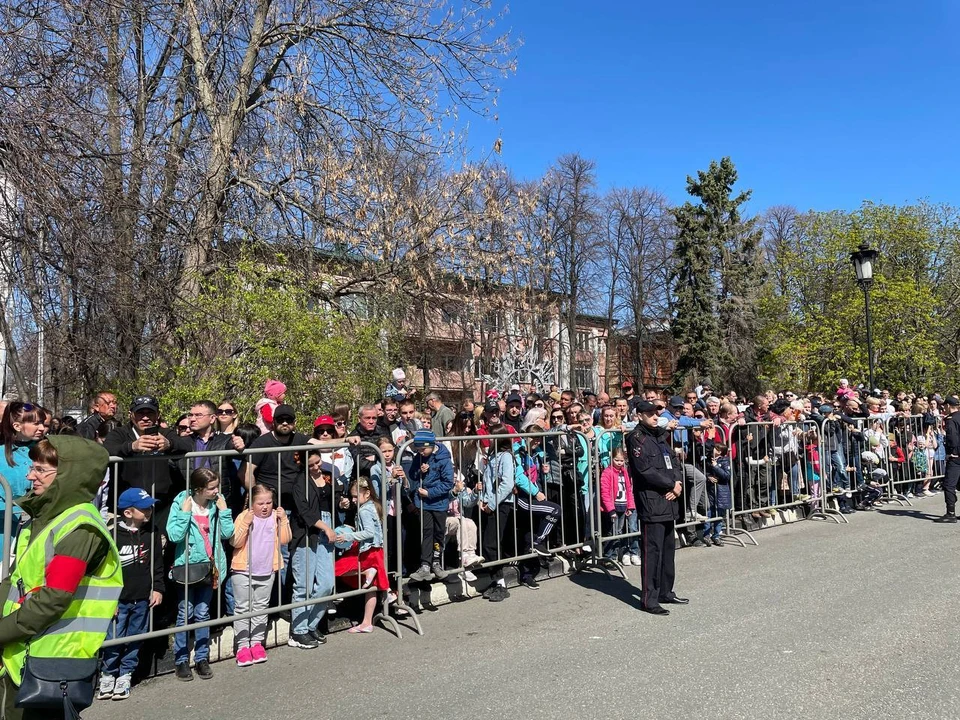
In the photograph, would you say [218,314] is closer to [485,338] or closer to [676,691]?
[676,691]

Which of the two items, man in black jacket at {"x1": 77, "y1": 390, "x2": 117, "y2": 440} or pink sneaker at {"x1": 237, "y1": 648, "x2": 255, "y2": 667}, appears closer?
pink sneaker at {"x1": 237, "y1": 648, "x2": 255, "y2": 667}

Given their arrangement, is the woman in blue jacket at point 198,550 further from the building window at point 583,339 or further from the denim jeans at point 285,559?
the building window at point 583,339

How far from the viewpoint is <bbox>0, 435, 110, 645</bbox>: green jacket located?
2.82 m

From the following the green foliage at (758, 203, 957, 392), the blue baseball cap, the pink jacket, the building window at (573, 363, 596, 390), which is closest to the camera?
the blue baseball cap

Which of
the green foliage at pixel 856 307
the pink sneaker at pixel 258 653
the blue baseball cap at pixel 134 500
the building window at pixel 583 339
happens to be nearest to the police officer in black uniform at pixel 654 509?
the pink sneaker at pixel 258 653

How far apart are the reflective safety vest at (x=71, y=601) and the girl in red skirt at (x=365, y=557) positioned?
3.07 m

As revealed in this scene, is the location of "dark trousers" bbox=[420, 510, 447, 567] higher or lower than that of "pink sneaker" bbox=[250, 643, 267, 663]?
higher

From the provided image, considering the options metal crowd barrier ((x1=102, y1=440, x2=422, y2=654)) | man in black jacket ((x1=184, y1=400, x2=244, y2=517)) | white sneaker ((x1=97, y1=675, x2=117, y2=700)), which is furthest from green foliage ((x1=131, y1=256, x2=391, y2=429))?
white sneaker ((x1=97, y1=675, x2=117, y2=700))

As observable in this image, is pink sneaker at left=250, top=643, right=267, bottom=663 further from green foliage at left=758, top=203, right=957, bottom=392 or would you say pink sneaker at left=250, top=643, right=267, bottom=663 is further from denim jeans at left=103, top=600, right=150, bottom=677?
green foliage at left=758, top=203, right=957, bottom=392


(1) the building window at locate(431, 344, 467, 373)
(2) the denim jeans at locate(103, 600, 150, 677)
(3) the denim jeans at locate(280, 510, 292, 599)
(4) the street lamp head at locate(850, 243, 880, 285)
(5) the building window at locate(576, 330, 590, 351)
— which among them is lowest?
(2) the denim jeans at locate(103, 600, 150, 677)

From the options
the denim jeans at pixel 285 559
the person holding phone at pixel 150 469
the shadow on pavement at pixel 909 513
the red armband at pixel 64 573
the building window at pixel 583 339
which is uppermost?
the building window at pixel 583 339

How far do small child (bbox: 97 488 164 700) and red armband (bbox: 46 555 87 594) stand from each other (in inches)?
85.0

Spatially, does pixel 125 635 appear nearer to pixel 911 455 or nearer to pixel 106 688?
pixel 106 688

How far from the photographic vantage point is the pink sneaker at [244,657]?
17.7ft
